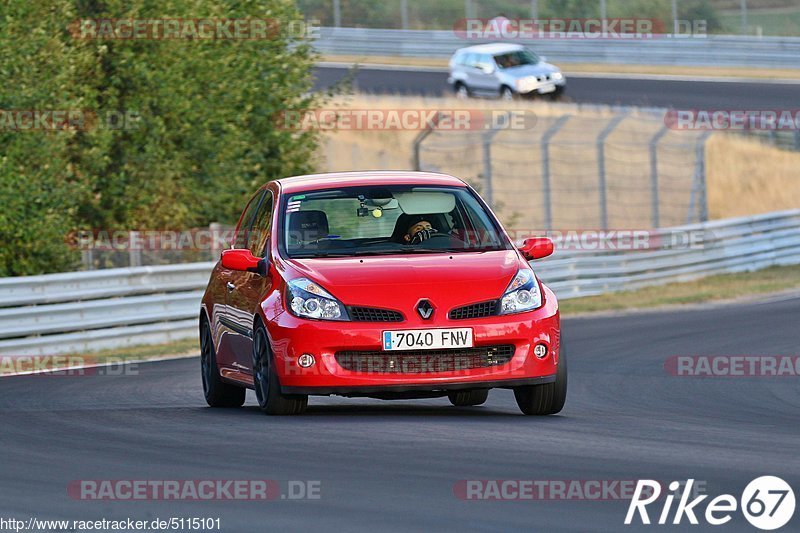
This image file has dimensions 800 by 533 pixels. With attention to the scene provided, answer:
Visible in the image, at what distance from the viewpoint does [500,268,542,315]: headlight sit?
9.62 m

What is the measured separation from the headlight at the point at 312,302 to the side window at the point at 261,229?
3.17 feet

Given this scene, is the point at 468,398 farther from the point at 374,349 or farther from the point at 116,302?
the point at 116,302

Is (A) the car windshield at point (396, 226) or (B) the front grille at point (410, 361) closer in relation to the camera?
(B) the front grille at point (410, 361)

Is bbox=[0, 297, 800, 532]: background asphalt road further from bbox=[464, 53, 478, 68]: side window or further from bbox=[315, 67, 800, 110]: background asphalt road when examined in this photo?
bbox=[464, 53, 478, 68]: side window

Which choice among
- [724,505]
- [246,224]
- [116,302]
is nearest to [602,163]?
[116,302]

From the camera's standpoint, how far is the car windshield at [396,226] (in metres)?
10.3

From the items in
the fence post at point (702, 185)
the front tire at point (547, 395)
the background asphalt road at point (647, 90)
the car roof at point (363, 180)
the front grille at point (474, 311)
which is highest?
the car roof at point (363, 180)

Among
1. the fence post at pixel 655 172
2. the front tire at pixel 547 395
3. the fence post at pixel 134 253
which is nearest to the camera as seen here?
the front tire at pixel 547 395

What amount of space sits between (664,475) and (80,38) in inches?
727

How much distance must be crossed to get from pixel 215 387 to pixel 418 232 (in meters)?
2.06

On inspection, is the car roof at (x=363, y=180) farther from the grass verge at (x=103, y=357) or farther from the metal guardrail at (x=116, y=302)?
the metal guardrail at (x=116, y=302)

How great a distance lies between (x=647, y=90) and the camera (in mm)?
43938

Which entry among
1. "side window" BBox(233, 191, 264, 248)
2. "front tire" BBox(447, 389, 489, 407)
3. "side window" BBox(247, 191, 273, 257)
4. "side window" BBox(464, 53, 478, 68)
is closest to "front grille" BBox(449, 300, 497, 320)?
"side window" BBox(247, 191, 273, 257)

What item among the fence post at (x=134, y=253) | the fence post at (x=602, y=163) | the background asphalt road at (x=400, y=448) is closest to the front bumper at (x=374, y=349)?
the background asphalt road at (x=400, y=448)
